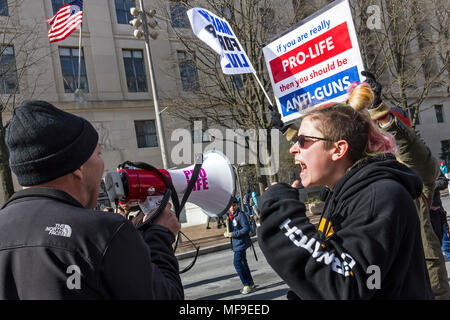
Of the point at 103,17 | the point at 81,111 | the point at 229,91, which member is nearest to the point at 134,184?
the point at 229,91

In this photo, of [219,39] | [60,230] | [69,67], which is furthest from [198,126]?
[60,230]

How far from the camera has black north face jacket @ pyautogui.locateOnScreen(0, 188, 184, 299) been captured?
51.8 inches

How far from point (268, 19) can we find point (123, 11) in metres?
9.81

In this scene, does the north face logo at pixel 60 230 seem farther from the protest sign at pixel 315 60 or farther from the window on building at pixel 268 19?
the window on building at pixel 268 19

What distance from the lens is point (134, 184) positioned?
206 cm

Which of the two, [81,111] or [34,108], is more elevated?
[81,111]

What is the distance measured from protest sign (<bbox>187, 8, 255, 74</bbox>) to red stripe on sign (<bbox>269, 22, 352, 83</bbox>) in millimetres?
588

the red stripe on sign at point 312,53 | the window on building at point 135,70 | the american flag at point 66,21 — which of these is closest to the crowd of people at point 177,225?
the red stripe on sign at point 312,53

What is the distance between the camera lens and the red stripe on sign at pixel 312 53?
11.0ft

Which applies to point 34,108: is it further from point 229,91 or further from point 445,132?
point 445,132

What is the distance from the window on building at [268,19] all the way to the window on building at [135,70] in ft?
30.2

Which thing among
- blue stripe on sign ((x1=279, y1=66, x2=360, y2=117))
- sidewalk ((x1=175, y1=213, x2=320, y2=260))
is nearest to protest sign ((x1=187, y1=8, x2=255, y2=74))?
blue stripe on sign ((x1=279, y1=66, x2=360, y2=117))

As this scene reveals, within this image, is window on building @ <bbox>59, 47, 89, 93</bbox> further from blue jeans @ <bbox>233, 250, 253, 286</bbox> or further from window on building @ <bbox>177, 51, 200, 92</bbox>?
blue jeans @ <bbox>233, 250, 253, 286</bbox>
